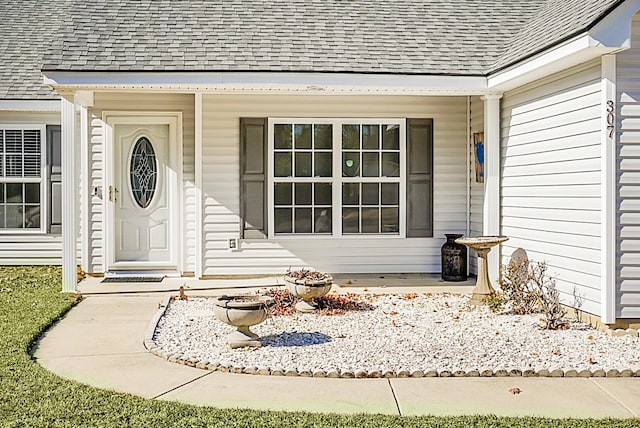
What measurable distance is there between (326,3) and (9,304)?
651cm

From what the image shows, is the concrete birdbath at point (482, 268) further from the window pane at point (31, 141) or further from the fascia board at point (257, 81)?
the window pane at point (31, 141)

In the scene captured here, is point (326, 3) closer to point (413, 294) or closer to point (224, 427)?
point (413, 294)

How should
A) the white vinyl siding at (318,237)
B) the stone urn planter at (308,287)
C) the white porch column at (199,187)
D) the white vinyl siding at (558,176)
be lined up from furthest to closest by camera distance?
1. the white vinyl siding at (318,237)
2. the white porch column at (199,187)
3. the stone urn planter at (308,287)
4. the white vinyl siding at (558,176)

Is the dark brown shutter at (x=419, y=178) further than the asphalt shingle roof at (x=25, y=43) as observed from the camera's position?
No

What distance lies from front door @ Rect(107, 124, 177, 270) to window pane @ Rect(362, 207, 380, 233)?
9.82ft

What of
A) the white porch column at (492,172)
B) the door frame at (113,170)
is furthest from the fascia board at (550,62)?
the door frame at (113,170)

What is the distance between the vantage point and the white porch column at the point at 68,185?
30.6 ft

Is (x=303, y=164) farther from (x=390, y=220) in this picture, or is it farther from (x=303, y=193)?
(x=390, y=220)

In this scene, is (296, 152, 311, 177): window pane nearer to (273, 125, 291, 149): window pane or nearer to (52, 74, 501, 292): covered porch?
(52, 74, 501, 292): covered porch

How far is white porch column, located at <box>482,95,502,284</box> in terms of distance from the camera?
9.73m

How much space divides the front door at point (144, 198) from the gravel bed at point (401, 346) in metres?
2.95

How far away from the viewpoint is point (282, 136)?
11.0 metres

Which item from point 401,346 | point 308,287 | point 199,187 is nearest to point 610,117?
point 401,346

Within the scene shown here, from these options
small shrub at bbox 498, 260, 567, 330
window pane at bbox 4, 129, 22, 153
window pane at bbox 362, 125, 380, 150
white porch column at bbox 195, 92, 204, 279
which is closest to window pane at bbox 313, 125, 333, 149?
window pane at bbox 362, 125, 380, 150
